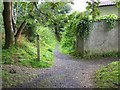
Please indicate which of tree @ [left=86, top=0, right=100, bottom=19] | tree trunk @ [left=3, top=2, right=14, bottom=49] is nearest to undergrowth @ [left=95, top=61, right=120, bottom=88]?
tree @ [left=86, top=0, right=100, bottom=19]

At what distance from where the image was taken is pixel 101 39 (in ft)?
43.6

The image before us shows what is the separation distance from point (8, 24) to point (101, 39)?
16.8ft

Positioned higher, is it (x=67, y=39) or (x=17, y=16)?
(x=17, y=16)

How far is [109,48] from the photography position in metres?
13.3

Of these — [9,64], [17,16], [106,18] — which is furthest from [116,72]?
[17,16]

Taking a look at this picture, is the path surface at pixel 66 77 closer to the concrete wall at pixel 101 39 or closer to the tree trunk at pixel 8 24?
the tree trunk at pixel 8 24

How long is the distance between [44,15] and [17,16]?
167 inches

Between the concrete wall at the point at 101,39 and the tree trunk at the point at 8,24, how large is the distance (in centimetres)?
405

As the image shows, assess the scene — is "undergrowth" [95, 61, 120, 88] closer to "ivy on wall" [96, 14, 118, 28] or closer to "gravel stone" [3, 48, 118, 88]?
"gravel stone" [3, 48, 118, 88]

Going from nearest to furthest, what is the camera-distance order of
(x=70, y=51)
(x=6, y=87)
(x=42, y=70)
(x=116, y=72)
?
(x=6, y=87) < (x=116, y=72) < (x=42, y=70) < (x=70, y=51)

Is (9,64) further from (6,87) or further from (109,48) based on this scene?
(109,48)

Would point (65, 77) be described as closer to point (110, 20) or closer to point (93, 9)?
point (93, 9)

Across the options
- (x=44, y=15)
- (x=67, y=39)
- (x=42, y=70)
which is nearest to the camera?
(x=42, y=70)

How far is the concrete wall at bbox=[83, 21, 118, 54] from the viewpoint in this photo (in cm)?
1312
